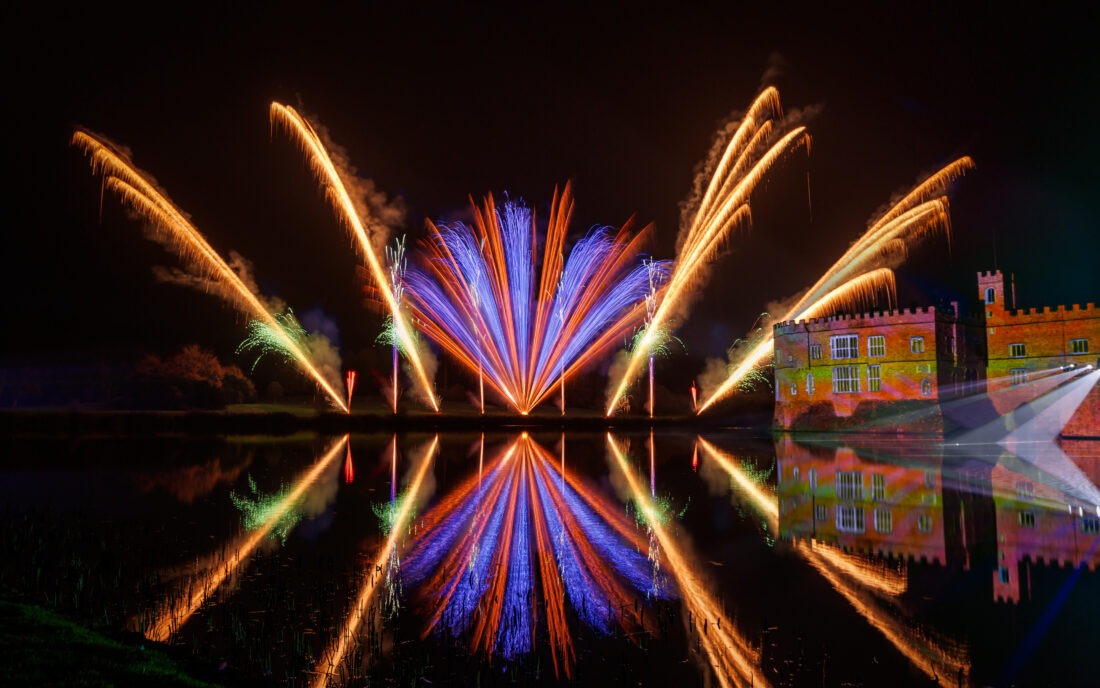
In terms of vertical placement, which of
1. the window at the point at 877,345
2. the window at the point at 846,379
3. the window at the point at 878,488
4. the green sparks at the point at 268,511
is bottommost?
the green sparks at the point at 268,511

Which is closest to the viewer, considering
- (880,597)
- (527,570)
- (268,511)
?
(880,597)

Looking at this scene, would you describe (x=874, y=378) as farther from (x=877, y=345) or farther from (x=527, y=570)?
(x=527, y=570)

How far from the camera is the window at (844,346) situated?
43.8 meters

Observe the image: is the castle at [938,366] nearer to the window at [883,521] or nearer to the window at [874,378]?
the window at [874,378]

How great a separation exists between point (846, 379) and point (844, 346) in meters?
2.11

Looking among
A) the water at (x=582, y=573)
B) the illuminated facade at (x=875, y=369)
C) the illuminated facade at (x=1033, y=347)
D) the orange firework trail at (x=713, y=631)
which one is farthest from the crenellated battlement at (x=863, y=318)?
the orange firework trail at (x=713, y=631)

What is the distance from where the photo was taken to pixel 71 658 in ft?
19.4

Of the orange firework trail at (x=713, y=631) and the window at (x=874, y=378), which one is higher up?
the window at (x=874, y=378)

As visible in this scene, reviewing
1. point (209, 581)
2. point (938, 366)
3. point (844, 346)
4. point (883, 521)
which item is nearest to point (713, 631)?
point (209, 581)

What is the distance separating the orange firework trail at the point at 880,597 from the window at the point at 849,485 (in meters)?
3.33

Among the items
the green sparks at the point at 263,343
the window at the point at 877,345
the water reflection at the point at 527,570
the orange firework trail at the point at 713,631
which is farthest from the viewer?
the green sparks at the point at 263,343

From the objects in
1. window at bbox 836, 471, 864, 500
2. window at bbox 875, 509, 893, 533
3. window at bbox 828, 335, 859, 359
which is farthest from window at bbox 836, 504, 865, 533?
window at bbox 828, 335, 859, 359

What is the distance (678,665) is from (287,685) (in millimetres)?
3648

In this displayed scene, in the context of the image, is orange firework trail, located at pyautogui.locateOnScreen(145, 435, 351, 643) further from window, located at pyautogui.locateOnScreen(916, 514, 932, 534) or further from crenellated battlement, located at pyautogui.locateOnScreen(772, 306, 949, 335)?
crenellated battlement, located at pyautogui.locateOnScreen(772, 306, 949, 335)
